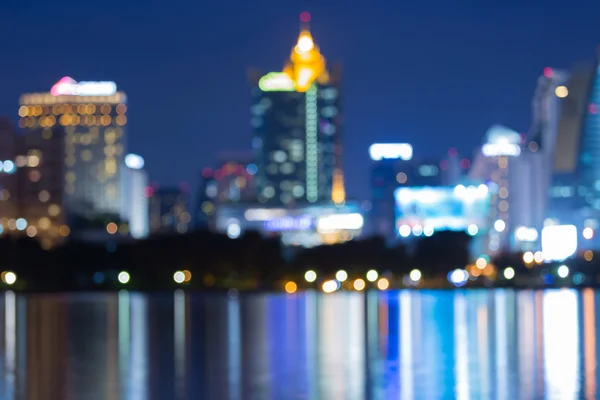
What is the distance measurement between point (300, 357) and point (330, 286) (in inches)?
3393

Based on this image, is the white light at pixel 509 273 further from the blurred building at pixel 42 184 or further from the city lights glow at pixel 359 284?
the blurred building at pixel 42 184

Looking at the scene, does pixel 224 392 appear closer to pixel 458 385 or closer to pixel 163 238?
pixel 458 385

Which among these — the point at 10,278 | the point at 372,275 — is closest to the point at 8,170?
the point at 372,275

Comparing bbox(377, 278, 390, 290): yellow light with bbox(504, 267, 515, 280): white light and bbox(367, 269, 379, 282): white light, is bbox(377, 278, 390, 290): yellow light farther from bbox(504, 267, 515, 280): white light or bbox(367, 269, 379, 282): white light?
bbox(504, 267, 515, 280): white light

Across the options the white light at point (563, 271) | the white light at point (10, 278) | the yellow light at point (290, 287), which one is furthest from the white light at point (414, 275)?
the white light at point (10, 278)

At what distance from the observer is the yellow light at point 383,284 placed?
5108 inches

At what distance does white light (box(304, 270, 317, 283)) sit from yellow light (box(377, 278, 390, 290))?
6418mm

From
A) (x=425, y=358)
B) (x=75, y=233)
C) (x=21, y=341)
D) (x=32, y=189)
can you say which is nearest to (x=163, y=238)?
(x=75, y=233)

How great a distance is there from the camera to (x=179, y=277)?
4633 inches

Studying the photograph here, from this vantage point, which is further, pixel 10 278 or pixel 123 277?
pixel 123 277

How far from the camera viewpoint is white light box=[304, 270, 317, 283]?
126806 mm

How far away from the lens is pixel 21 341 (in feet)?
140

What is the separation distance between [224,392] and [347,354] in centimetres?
1020

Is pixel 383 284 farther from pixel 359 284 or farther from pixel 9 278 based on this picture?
pixel 9 278
